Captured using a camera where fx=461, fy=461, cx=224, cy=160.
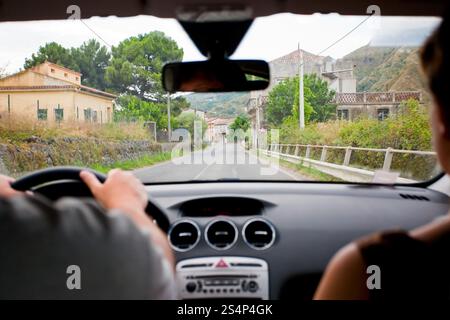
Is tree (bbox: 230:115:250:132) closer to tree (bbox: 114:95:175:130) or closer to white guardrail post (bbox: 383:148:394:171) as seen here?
tree (bbox: 114:95:175:130)

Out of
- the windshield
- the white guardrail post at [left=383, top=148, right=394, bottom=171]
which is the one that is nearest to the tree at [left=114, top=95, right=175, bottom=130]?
the windshield

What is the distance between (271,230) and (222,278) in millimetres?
374

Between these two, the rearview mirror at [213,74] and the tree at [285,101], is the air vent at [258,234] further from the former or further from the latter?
the tree at [285,101]

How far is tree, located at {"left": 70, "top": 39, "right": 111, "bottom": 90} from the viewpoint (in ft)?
9.14

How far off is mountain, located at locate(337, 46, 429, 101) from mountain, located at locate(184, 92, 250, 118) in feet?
2.22

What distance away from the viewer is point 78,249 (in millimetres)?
1133

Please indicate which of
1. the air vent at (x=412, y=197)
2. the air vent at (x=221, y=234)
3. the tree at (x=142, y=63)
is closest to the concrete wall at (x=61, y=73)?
the tree at (x=142, y=63)

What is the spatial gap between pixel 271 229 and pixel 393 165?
116 centimetres

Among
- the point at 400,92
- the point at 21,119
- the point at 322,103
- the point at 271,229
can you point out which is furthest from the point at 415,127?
the point at 21,119

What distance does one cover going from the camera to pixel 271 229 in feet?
7.75

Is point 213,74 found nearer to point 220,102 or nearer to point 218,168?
point 220,102

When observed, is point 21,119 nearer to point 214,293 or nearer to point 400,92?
point 214,293
